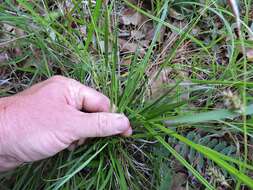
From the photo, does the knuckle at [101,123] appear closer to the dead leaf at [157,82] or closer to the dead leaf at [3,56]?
the dead leaf at [157,82]

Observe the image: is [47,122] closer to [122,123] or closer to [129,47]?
[122,123]

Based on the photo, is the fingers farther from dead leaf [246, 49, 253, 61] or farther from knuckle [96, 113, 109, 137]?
dead leaf [246, 49, 253, 61]

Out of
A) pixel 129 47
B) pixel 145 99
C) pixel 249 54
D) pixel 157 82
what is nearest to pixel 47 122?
pixel 145 99

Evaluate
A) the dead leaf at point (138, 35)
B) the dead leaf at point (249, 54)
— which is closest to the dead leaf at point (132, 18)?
the dead leaf at point (138, 35)

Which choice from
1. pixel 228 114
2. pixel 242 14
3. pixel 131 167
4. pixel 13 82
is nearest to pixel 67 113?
pixel 131 167

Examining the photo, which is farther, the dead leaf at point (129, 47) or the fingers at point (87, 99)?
the dead leaf at point (129, 47)

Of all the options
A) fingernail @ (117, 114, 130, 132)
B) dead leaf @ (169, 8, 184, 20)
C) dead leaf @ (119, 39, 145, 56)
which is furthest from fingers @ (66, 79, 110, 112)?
dead leaf @ (169, 8, 184, 20)
